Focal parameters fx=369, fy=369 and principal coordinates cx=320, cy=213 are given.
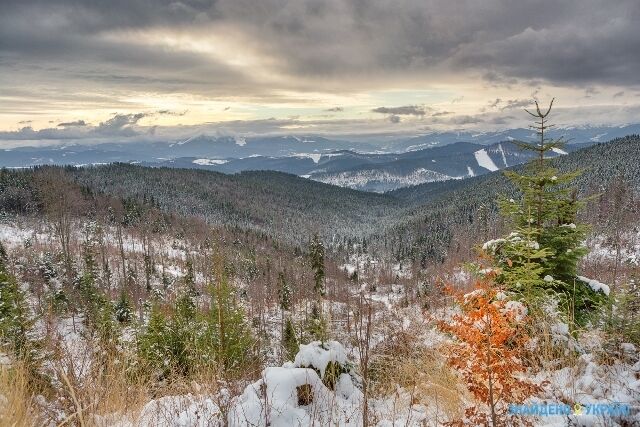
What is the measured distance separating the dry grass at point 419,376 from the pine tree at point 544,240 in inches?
92.7

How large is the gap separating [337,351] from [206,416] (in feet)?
7.82

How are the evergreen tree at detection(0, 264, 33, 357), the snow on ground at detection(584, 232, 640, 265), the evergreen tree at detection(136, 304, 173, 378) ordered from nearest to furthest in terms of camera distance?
the evergreen tree at detection(0, 264, 33, 357)
the evergreen tree at detection(136, 304, 173, 378)
the snow on ground at detection(584, 232, 640, 265)

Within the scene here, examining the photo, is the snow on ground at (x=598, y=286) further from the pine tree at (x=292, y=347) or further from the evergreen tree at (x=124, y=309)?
the evergreen tree at (x=124, y=309)

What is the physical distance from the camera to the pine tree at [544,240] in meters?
8.14

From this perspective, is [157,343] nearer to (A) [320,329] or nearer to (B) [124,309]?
(A) [320,329]

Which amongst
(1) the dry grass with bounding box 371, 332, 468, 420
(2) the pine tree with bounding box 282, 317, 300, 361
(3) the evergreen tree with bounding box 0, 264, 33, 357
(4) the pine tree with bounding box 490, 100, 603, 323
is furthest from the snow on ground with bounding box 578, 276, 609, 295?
(3) the evergreen tree with bounding box 0, 264, 33, 357

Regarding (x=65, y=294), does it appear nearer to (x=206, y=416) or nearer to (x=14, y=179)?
(x=206, y=416)

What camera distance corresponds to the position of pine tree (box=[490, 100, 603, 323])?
26.7 ft

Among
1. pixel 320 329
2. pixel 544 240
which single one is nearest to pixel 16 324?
pixel 320 329

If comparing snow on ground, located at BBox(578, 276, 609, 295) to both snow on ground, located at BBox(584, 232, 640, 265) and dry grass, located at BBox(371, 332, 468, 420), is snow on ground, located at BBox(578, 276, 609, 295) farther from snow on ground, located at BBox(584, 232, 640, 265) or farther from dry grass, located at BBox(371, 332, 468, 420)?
snow on ground, located at BBox(584, 232, 640, 265)

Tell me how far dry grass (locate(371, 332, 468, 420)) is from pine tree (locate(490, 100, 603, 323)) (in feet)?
7.73

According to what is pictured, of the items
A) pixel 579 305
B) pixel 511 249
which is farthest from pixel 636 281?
pixel 511 249

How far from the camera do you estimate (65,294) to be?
4444 centimetres

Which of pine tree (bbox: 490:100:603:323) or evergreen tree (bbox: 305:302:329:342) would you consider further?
pine tree (bbox: 490:100:603:323)
